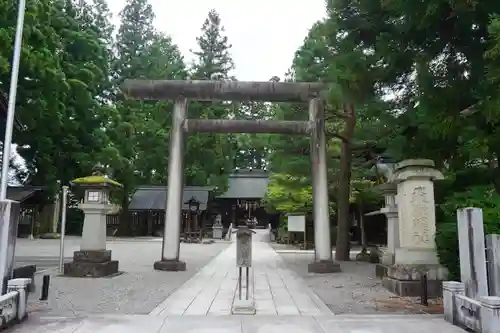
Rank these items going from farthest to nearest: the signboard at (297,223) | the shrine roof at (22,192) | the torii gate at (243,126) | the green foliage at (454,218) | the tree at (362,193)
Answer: the shrine roof at (22,192) < the signboard at (297,223) < the tree at (362,193) < the torii gate at (243,126) < the green foliage at (454,218)

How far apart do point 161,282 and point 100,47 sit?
73.7 feet

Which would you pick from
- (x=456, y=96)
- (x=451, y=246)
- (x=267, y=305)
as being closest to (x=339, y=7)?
(x=456, y=96)

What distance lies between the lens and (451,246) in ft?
25.0

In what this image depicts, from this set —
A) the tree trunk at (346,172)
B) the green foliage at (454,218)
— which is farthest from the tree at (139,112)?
the green foliage at (454,218)

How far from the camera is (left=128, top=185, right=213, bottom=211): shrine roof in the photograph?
35.3m

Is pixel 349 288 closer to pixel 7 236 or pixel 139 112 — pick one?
pixel 7 236

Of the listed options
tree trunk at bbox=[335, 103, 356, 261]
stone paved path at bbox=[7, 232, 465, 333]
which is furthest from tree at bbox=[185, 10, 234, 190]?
stone paved path at bbox=[7, 232, 465, 333]

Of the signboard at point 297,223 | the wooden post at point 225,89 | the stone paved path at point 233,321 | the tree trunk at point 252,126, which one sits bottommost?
the stone paved path at point 233,321

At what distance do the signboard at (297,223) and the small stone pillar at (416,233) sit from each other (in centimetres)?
1135

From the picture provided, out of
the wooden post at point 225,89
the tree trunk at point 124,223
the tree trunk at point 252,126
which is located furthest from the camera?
the tree trunk at point 124,223

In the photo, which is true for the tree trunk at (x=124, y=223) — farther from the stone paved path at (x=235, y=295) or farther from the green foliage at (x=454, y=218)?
the green foliage at (x=454, y=218)

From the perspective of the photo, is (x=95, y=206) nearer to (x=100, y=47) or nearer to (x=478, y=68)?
(x=478, y=68)

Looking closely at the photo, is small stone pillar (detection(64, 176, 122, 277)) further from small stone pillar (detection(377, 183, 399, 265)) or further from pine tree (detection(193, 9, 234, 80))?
pine tree (detection(193, 9, 234, 80))

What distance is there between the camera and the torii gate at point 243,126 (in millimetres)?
12320
